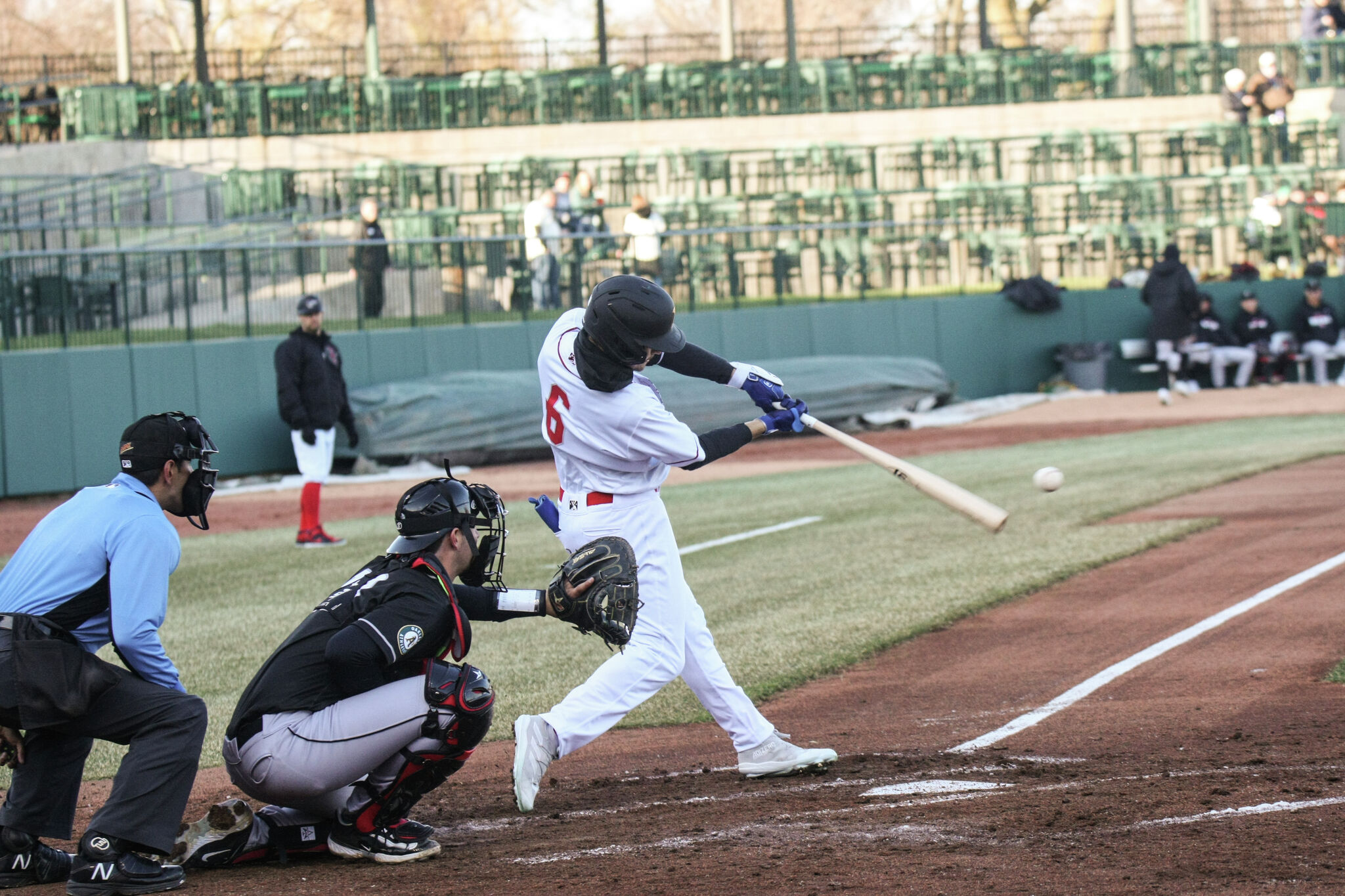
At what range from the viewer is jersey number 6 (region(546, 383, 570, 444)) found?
5.30 meters

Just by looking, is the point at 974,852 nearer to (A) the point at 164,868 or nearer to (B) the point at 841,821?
(B) the point at 841,821

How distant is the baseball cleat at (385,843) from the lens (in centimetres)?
471

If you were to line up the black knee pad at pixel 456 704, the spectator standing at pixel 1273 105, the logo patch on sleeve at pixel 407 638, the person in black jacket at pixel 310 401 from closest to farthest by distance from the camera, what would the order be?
the logo patch on sleeve at pixel 407 638, the black knee pad at pixel 456 704, the person in black jacket at pixel 310 401, the spectator standing at pixel 1273 105

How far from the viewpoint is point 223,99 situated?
102ft

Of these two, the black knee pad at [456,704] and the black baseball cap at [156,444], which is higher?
the black baseball cap at [156,444]

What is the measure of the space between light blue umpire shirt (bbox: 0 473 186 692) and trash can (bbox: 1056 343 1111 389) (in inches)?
813

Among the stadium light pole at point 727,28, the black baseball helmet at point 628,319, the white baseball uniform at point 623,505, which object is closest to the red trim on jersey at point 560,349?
the white baseball uniform at point 623,505

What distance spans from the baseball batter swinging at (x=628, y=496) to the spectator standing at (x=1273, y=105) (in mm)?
27141

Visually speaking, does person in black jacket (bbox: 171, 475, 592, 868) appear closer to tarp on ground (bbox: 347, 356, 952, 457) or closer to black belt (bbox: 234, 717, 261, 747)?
black belt (bbox: 234, 717, 261, 747)

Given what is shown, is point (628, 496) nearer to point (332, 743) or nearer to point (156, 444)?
point (332, 743)

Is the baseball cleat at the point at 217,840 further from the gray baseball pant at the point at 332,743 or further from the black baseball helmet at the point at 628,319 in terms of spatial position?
the black baseball helmet at the point at 628,319

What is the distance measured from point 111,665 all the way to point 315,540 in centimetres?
842

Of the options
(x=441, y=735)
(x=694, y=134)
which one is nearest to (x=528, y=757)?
(x=441, y=735)

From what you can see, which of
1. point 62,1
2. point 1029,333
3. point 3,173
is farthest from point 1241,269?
point 62,1
